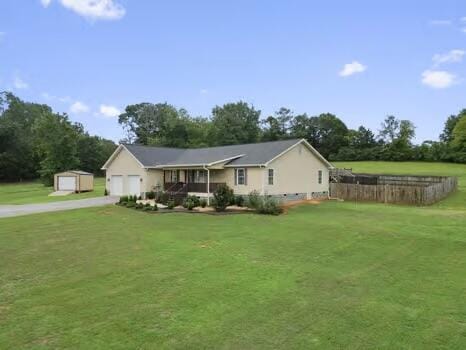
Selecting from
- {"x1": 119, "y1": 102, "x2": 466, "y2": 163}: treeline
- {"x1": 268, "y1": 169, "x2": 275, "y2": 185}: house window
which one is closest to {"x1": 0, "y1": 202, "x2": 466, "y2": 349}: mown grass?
{"x1": 268, "y1": 169, "x2": 275, "y2": 185}: house window

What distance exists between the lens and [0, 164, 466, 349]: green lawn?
5836 millimetres

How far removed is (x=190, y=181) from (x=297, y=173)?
8.40 metres

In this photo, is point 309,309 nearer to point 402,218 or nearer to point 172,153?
point 402,218

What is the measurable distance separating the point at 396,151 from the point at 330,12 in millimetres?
52152

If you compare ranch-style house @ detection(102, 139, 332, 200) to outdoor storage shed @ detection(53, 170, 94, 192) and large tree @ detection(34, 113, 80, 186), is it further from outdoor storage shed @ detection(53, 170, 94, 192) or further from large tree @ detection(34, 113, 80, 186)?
large tree @ detection(34, 113, 80, 186)

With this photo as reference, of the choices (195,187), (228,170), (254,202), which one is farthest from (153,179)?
(254,202)

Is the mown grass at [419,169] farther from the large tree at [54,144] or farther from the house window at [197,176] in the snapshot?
the large tree at [54,144]

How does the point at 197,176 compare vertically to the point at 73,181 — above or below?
above

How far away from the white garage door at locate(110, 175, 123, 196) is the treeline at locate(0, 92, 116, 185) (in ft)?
59.3

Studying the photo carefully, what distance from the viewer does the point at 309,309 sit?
22.6 feet

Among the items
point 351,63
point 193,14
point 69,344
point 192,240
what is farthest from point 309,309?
point 351,63

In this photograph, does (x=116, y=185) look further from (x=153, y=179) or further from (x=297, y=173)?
(x=297, y=173)

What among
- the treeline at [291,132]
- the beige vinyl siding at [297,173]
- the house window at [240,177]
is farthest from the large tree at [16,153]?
the beige vinyl siding at [297,173]

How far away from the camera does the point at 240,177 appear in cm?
2719
